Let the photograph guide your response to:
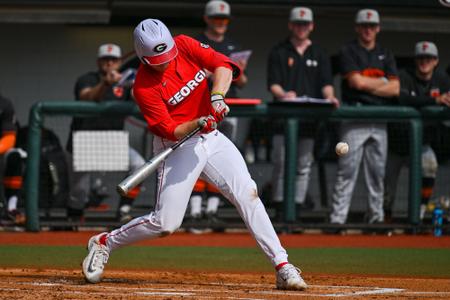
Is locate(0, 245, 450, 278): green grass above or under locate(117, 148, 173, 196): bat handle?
under

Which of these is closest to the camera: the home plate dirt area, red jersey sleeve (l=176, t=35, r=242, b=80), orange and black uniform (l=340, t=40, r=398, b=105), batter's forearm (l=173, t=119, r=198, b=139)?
the home plate dirt area

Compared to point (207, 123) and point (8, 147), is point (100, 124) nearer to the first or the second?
point (8, 147)

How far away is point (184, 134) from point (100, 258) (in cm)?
112

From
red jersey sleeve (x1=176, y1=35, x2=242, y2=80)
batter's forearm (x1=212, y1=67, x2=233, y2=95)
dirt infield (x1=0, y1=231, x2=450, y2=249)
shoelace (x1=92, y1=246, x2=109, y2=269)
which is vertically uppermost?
red jersey sleeve (x1=176, y1=35, x2=242, y2=80)

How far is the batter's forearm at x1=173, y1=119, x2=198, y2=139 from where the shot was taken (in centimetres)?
697

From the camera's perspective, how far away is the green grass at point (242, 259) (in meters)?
8.70

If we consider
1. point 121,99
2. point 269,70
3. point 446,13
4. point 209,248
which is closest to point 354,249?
point 209,248

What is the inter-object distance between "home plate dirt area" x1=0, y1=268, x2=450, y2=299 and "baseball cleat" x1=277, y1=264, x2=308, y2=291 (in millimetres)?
63

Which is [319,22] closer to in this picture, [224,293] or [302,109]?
[302,109]

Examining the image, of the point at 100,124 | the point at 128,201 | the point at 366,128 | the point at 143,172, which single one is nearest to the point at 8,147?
the point at 100,124

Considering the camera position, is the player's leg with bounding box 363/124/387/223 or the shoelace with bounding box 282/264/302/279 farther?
the player's leg with bounding box 363/124/387/223

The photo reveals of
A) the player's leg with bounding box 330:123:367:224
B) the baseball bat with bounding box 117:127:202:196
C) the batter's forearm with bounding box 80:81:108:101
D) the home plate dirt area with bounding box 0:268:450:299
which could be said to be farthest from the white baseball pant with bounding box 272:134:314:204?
the baseball bat with bounding box 117:127:202:196

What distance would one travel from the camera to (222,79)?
719 cm

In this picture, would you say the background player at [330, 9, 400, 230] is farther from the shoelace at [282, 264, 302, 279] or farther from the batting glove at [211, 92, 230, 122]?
the shoelace at [282, 264, 302, 279]
